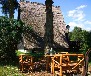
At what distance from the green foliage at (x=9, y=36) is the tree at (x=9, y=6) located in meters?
11.4

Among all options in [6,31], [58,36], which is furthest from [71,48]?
[6,31]

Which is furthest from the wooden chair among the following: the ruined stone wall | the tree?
the ruined stone wall

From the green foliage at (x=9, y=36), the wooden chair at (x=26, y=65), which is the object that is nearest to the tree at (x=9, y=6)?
the green foliage at (x=9, y=36)

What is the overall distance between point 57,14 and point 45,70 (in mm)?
24657

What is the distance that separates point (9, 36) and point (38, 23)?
17.2 metres

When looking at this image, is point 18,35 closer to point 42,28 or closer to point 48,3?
point 48,3

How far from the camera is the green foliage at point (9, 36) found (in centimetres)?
1988

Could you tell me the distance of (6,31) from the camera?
20031 millimetres

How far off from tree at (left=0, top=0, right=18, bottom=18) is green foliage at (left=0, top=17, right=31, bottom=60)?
11.4 m

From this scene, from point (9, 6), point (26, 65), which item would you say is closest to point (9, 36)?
point (26, 65)

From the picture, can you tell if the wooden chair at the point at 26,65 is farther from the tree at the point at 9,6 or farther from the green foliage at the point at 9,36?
the tree at the point at 9,6

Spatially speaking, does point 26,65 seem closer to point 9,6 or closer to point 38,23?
point 9,6

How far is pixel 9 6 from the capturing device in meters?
32.9

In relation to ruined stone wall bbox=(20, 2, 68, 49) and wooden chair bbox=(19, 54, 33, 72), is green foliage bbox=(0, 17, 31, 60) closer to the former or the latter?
wooden chair bbox=(19, 54, 33, 72)
